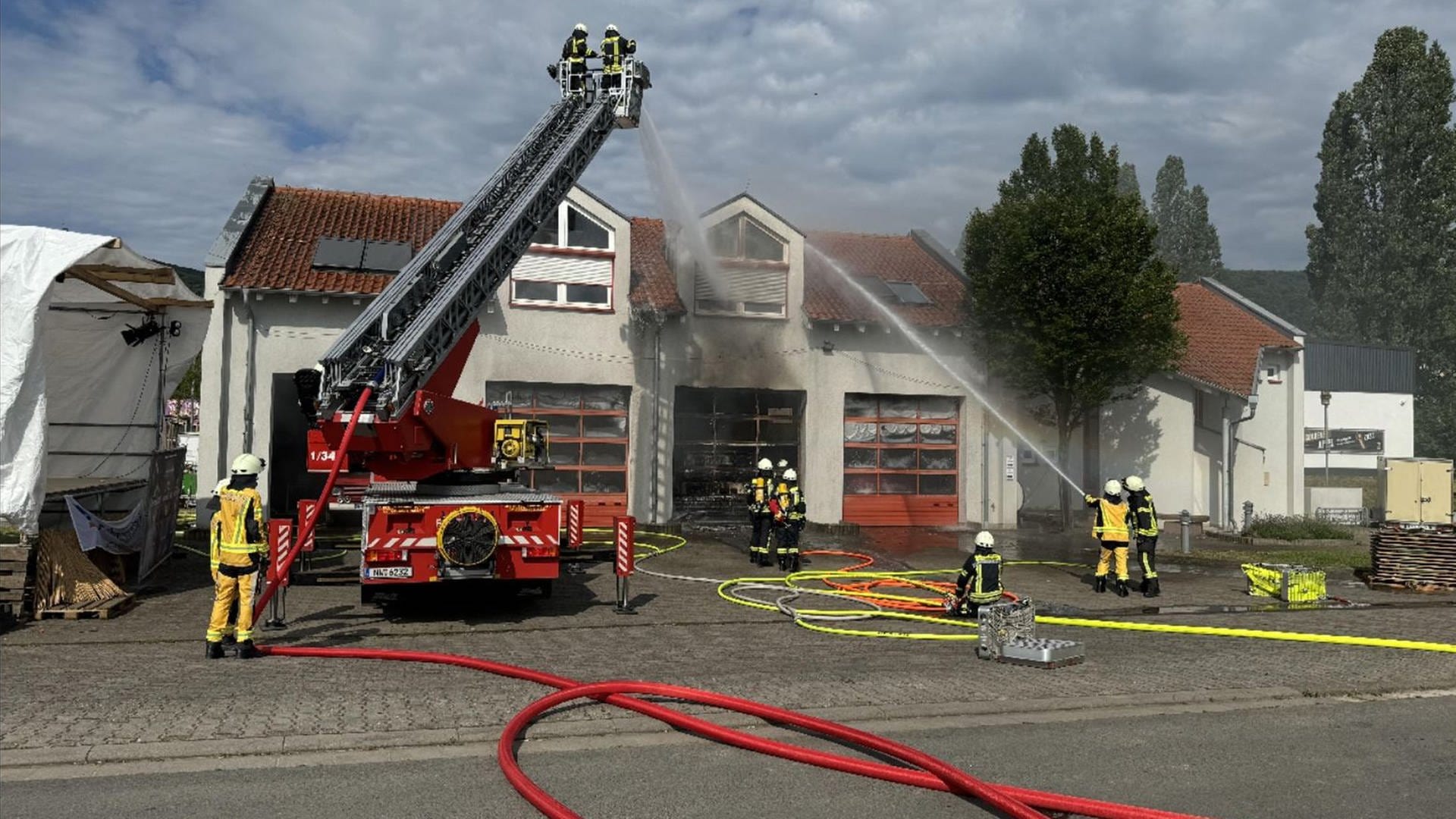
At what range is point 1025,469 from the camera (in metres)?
25.3

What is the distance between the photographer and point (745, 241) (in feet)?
75.6

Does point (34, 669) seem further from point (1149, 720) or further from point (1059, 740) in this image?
point (1149, 720)

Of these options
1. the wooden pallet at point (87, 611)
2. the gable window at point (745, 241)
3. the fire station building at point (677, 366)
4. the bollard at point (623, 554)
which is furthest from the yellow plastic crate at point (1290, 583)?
the wooden pallet at point (87, 611)

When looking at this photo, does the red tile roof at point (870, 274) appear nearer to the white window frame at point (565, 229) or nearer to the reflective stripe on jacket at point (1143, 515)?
the white window frame at point (565, 229)

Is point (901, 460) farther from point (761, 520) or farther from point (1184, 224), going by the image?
point (1184, 224)

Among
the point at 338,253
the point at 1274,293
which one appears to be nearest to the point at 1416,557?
the point at 338,253

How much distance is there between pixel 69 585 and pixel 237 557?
3.42 m

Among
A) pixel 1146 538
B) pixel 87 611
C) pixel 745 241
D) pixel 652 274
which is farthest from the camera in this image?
pixel 745 241

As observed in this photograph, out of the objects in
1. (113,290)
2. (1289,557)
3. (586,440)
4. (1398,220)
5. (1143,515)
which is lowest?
(1289,557)

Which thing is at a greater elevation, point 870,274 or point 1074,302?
point 870,274

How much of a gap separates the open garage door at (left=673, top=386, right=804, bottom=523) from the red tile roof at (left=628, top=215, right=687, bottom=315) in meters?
1.98

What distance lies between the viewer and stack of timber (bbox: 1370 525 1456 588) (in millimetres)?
14039

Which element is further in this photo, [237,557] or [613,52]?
[613,52]

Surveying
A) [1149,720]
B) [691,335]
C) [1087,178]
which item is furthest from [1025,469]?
[1149,720]
